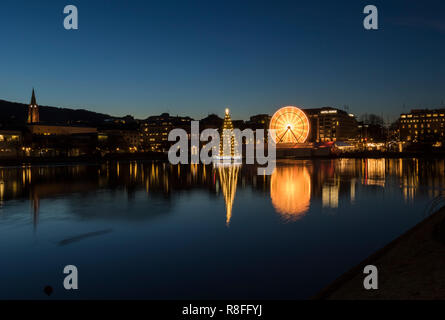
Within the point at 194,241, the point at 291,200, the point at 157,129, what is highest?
the point at 157,129

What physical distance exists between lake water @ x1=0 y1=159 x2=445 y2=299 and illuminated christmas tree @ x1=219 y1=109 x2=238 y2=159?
60519mm

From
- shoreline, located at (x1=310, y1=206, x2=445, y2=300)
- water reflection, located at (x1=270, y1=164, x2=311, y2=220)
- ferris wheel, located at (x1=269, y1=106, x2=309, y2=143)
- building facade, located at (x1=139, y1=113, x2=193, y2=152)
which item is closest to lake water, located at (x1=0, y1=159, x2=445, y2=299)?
water reflection, located at (x1=270, y1=164, x2=311, y2=220)

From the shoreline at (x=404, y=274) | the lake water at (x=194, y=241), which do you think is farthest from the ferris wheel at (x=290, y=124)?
the shoreline at (x=404, y=274)

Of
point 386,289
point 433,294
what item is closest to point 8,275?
point 386,289

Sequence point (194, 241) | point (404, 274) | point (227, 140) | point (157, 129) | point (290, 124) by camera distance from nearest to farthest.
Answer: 1. point (404, 274)
2. point (194, 241)
3. point (290, 124)
4. point (227, 140)
5. point (157, 129)

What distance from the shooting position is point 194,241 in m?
10.6

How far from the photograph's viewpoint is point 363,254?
901 cm

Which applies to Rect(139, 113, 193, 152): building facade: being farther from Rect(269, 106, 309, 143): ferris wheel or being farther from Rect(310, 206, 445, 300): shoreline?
Rect(310, 206, 445, 300): shoreline

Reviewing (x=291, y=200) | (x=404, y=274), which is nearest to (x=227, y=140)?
(x=291, y=200)

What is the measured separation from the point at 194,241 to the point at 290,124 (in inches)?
2636

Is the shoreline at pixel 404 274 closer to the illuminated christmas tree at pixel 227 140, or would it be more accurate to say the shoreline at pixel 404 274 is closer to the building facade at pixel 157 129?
the illuminated christmas tree at pixel 227 140

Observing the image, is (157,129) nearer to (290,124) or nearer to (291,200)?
(290,124)

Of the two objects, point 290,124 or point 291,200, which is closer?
point 291,200
